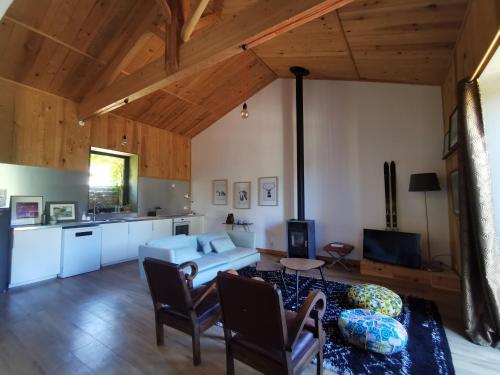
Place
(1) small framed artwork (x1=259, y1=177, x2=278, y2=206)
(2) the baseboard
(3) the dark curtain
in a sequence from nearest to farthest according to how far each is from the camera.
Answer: (3) the dark curtain → (2) the baseboard → (1) small framed artwork (x1=259, y1=177, x2=278, y2=206)

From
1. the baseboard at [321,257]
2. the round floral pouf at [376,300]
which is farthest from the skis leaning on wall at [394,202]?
the round floral pouf at [376,300]

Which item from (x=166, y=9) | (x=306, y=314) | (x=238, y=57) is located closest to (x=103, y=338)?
(x=306, y=314)

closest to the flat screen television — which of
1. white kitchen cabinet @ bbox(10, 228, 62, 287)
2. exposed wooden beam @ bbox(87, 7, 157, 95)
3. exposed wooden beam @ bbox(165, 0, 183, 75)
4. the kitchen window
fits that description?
exposed wooden beam @ bbox(165, 0, 183, 75)

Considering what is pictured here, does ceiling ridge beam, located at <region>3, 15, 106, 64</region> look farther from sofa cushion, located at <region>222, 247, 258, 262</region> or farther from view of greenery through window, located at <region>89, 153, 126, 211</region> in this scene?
sofa cushion, located at <region>222, 247, 258, 262</region>

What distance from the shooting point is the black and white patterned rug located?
1.93 m

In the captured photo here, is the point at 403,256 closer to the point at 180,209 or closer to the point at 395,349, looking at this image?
the point at 395,349

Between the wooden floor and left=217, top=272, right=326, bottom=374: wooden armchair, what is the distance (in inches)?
19.9

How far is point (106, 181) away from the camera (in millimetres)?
5535

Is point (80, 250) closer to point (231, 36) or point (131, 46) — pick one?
point (131, 46)

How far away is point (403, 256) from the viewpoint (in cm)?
393

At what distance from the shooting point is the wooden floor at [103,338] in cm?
198

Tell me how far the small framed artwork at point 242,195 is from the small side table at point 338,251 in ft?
7.35

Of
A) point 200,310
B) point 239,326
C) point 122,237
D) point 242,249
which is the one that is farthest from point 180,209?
point 239,326

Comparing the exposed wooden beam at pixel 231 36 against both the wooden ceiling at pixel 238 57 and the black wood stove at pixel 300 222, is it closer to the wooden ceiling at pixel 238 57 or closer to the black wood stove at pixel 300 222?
the wooden ceiling at pixel 238 57
